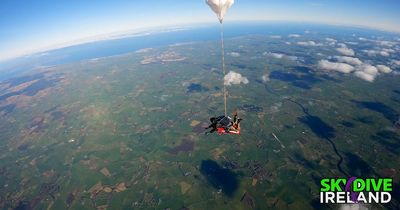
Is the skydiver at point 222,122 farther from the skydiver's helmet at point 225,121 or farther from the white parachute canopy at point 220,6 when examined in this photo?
the white parachute canopy at point 220,6

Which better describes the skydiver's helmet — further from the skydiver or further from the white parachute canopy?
the white parachute canopy

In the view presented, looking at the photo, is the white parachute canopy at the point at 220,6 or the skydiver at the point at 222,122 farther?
the skydiver at the point at 222,122

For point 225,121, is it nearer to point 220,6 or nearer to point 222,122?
point 222,122

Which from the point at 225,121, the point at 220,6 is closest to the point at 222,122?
the point at 225,121

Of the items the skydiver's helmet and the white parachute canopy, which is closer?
the white parachute canopy

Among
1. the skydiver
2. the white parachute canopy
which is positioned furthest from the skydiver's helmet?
the white parachute canopy

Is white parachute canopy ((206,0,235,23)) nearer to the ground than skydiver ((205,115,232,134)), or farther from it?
farther from it

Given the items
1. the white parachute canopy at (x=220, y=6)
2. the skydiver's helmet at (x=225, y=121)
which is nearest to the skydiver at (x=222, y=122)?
the skydiver's helmet at (x=225, y=121)

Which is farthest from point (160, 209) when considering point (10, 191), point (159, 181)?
point (10, 191)

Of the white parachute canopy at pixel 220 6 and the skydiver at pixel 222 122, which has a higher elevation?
the white parachute canopy at pixel 220 6

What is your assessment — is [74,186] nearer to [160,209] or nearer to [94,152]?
[94,152]
